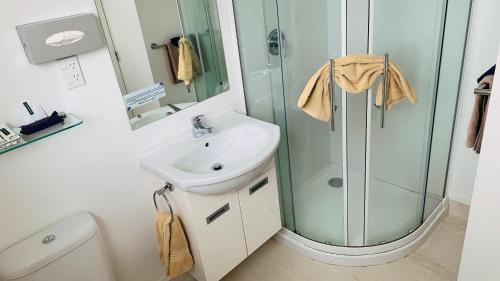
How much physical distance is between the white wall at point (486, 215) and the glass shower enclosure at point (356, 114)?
0.64 meters

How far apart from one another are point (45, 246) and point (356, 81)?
1.40 m

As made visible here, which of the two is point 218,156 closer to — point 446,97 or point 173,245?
point 173,245

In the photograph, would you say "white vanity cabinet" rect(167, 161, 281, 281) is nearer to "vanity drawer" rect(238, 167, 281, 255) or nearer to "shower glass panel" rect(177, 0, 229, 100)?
"vanity drawer" rect(238, 167, 281, 255)

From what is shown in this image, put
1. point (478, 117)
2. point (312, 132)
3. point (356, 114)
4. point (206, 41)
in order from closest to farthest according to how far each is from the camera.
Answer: point (478, 117) < point (356, 114) < point (206, 41) < point (312, 132)

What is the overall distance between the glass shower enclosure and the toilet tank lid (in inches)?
42.7

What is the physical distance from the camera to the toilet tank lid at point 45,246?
127 centimetres

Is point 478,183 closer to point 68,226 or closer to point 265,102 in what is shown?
point 265,102

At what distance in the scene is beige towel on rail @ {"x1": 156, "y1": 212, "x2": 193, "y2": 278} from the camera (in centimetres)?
161

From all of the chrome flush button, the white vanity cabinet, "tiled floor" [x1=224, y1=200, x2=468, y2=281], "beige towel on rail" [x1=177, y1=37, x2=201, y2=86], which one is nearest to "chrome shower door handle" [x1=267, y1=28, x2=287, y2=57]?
"beige towel on rail" [x1=177, y1=37, x2=201, y2=86]

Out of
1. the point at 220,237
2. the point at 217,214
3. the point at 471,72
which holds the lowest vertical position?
the point at 220,237

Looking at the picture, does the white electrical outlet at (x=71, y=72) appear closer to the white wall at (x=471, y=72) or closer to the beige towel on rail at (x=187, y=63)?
the beige towel on rail at (x=187, y=63)

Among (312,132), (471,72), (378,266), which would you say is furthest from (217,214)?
(471,72)

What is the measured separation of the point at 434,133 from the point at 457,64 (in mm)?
388

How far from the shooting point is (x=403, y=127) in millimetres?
2066
